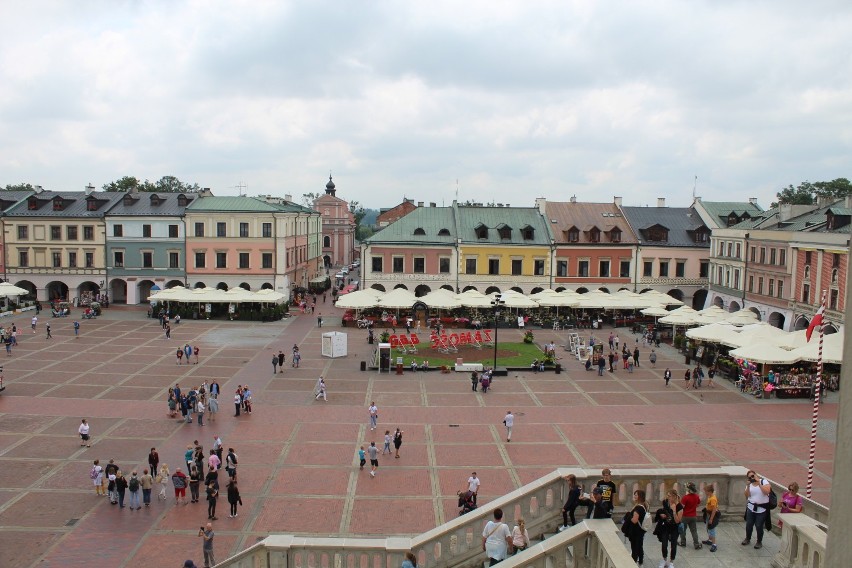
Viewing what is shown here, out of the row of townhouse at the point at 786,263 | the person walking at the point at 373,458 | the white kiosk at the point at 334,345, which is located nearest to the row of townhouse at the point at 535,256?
the row of townhouse at the point at 786,263

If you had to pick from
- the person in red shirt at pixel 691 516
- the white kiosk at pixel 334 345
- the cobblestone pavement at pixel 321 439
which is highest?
the person in red shirt at pixel 691 516

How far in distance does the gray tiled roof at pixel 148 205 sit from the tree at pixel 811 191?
2882 inches

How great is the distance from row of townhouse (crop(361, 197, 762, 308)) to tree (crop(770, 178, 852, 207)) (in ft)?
113

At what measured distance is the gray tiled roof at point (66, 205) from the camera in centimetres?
6644

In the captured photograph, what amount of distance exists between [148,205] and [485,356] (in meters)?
39.4

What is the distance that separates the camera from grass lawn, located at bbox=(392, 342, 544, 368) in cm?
4286

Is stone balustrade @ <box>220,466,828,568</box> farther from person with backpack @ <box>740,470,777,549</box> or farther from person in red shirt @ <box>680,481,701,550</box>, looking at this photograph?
person in red shirt @ <box>680,481,701,550</box>

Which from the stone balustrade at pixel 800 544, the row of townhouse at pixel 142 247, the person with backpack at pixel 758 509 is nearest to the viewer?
the stone balustrade at pixel 800 544

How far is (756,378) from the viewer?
1430 inches

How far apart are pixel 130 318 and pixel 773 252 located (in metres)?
51.6

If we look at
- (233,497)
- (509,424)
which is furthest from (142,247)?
(233,497)

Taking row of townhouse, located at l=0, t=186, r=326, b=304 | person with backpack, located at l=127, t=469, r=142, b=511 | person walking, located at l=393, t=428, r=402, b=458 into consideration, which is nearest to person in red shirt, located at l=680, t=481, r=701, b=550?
person walking, located at l=393, t=428, r=402, b=458

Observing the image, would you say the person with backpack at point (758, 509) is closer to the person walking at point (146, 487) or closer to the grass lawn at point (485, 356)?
the person walking at point (146, 487)

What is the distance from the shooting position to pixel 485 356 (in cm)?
4488
